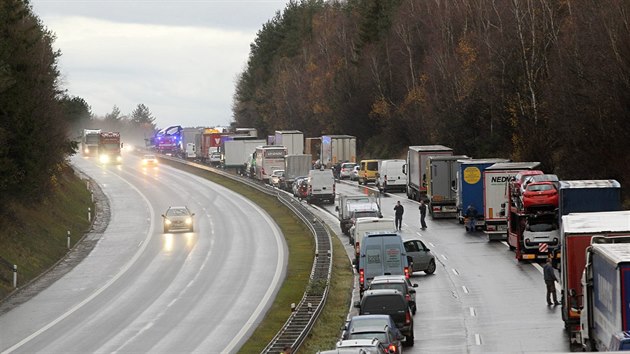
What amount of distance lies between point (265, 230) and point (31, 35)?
1631cm

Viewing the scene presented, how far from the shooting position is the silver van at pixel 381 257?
42031 mm

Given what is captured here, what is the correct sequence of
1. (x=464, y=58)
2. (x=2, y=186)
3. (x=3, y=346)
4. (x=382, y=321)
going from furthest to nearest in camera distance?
(x=464, y=58), (x=2, y=186), (x=3, y=346), (x=382, y=321)

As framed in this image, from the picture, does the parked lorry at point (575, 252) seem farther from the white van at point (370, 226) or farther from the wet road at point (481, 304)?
the white van at point (370, 226)

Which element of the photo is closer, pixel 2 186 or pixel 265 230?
pixel 2 186

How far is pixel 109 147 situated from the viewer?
140 m

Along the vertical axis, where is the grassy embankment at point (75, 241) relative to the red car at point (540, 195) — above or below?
below

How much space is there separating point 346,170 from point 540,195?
58610mm

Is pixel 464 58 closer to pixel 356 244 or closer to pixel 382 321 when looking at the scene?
pixel 356 244

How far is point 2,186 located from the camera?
54.4 meters

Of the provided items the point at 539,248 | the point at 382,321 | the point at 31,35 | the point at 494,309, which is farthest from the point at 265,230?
the point at 382,321

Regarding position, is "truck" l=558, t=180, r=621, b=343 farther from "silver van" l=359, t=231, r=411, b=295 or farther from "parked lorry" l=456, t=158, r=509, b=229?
"parked lorry" l=456, t=158, r=509, b=229

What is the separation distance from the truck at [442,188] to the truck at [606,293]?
40.0m

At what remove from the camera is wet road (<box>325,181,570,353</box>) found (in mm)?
32469

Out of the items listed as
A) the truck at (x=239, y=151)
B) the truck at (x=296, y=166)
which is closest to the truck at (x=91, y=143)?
the truck at (x=239, y=151)
